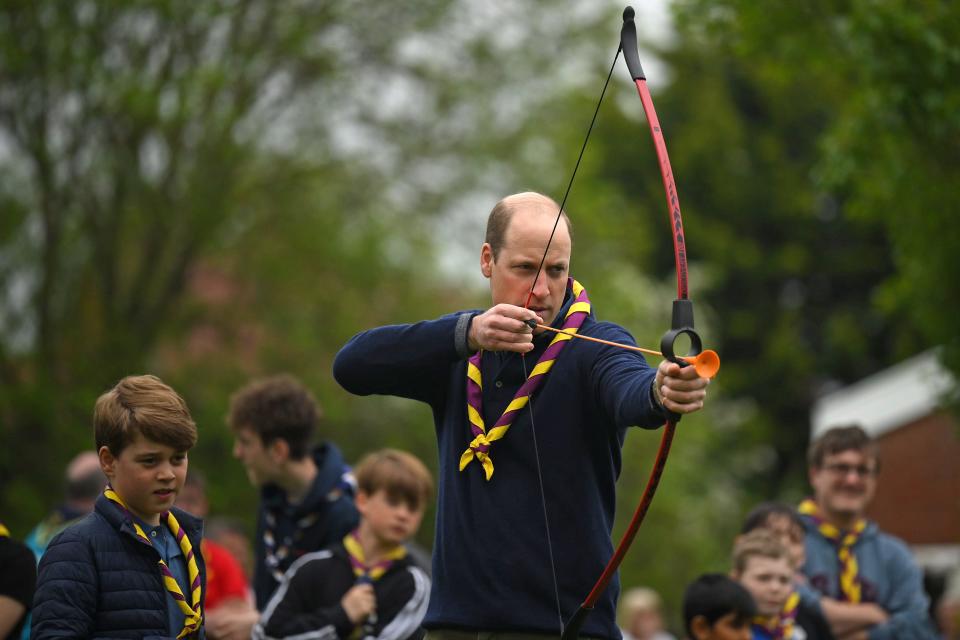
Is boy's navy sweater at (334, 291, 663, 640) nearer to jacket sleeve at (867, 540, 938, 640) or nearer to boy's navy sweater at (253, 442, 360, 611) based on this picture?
boy's navy sweater at (253, 442, 360, 611)

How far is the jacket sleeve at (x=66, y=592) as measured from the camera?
13.2ft

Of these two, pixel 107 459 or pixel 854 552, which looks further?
pixel 854 552

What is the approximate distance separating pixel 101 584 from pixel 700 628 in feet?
10.0

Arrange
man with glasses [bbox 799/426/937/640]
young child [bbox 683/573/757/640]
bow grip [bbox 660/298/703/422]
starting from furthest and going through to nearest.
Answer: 1. man with glasses [bbox 799/426/937/640]
2. young child [bbox 683/573/757/640]
3. bow grip [bbox 660/298/703/422]

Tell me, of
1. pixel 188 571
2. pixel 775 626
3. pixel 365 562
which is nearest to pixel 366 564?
pixel 365 562

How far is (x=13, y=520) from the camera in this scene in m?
16.8

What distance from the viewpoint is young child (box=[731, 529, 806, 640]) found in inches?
256

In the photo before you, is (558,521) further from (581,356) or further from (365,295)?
(365,295)

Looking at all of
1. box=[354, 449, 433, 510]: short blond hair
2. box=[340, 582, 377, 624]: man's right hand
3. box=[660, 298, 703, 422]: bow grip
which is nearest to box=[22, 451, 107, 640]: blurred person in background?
box=[354, 449, 433, 510]: short blond hair

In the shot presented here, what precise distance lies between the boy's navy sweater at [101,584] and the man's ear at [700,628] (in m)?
2.81

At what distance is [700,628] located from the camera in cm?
632

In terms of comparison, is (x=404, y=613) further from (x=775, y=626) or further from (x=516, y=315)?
(x=516, y=315)

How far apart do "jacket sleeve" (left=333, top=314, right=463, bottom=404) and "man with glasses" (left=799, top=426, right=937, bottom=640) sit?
11.1 feet

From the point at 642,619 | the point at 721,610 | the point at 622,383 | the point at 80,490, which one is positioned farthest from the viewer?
the point at 642,619
